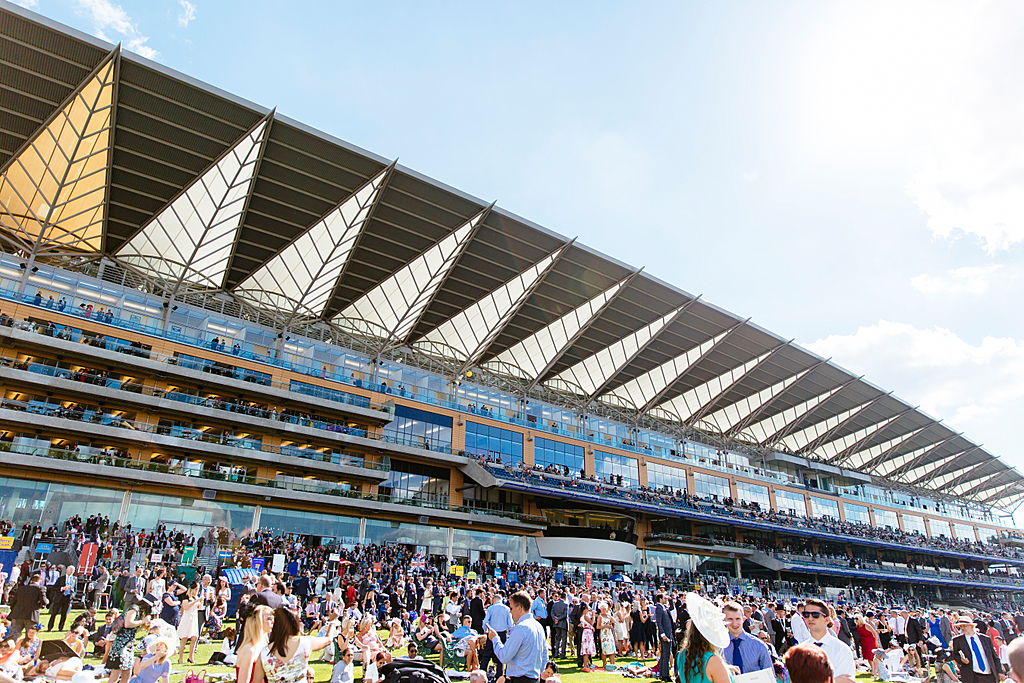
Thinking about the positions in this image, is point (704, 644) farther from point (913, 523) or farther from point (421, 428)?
point (913, 523)

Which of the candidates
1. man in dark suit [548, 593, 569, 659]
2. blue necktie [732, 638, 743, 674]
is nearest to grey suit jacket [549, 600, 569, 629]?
man in dark suit [548, 593, 569, 659]

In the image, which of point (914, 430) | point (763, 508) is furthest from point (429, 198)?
point (914, 430)

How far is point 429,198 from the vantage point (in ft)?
116

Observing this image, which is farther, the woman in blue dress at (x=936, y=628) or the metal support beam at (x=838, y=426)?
the metal support beam at (x=838, y=426)

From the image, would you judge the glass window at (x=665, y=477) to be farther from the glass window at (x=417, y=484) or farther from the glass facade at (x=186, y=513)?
the glass facade at (x=186, y=513)

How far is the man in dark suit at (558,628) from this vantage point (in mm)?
16109

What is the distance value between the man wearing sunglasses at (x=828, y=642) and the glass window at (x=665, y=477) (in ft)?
177

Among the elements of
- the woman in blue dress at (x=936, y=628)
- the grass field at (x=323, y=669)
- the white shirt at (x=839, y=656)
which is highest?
the white shirt at (x=839, y=656)

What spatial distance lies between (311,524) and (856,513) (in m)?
67.9

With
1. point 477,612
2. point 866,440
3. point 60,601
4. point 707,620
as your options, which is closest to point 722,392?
point 866,440

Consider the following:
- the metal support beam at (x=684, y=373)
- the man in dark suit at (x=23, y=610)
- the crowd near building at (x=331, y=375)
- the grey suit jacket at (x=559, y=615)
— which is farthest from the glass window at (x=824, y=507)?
the man in dark suit at (x=23, y=610)

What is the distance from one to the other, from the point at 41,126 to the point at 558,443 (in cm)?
4074

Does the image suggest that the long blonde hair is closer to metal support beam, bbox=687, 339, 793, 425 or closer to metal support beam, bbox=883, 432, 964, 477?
metal support beam, bbox=687, 339, 793, 425

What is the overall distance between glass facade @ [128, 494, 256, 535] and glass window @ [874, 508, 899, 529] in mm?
76514
